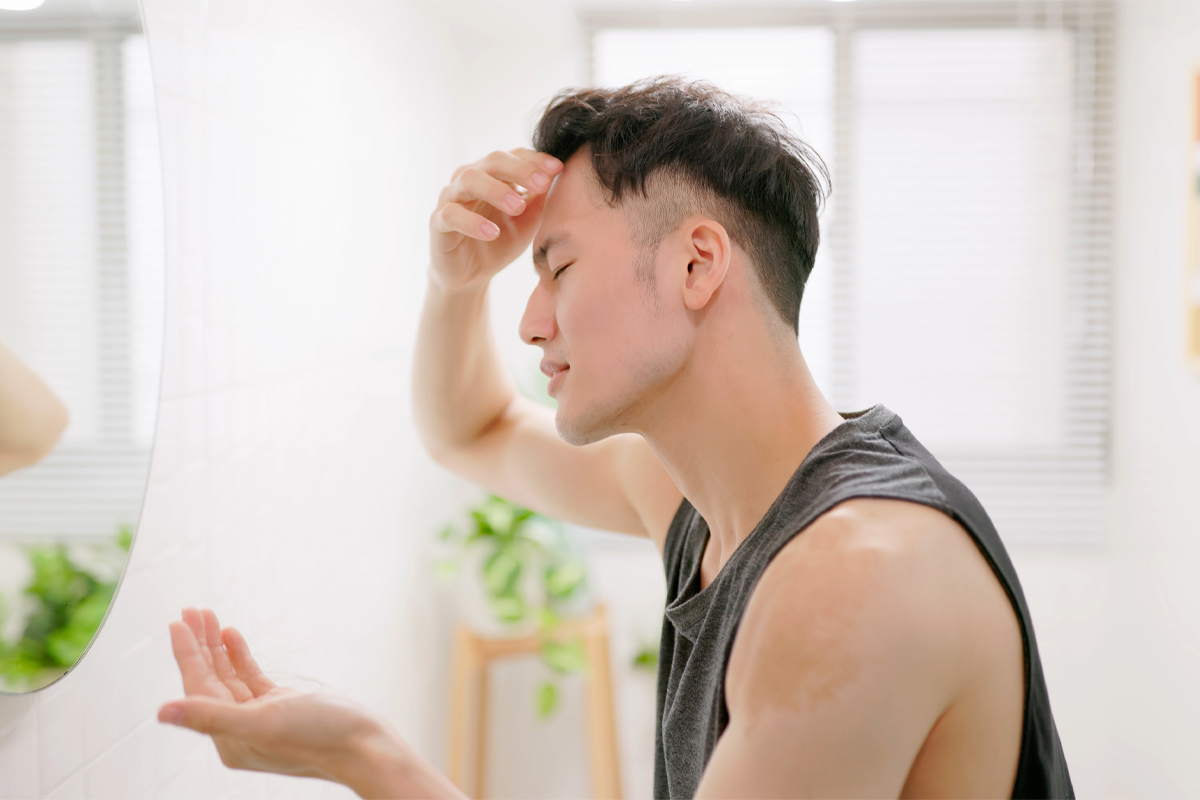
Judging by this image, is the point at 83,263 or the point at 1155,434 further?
the point at 1155,434

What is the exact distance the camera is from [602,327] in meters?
0.86

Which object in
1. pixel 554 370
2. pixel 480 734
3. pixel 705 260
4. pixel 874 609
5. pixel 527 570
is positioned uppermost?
pixel 705 260

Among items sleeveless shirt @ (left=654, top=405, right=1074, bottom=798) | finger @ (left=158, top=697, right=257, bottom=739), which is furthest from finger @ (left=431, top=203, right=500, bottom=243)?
finger @ (left=158, top=697, right=257, bottom=739)

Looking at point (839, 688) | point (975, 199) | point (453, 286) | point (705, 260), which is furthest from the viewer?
point (975, 199)

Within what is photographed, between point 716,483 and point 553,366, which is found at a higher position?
point 553,366

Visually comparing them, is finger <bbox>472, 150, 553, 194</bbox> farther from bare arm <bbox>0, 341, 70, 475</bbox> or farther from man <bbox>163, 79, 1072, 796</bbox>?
bare arm <bbox>0, 341, 70, 475</bbox>

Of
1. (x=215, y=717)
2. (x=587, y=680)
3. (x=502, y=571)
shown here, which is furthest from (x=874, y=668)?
(x=587, y=680)

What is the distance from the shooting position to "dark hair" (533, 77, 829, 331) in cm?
87

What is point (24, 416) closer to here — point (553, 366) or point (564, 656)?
point (553, 366)

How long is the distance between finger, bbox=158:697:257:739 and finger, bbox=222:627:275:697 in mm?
104

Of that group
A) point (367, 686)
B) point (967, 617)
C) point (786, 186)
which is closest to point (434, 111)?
point (367, 686)

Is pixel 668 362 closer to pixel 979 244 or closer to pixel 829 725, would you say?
pixel 829 725

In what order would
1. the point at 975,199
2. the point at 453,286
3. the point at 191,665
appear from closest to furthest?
the point at 191,665
the point at 453,286
the point at 975,199

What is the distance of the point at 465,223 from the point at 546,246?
0.09 meters
